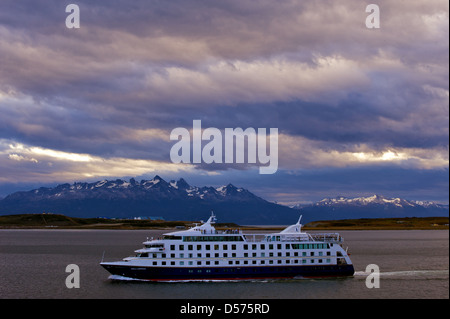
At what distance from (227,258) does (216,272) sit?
2.66 m

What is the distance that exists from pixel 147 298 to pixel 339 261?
32.1 m

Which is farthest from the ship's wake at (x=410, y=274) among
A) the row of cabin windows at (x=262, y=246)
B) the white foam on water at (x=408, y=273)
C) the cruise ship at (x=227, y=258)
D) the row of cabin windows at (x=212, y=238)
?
the row of cabin windows at (x=212, y=238)

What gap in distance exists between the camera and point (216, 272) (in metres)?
71.0

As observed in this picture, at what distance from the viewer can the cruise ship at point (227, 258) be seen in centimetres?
7038

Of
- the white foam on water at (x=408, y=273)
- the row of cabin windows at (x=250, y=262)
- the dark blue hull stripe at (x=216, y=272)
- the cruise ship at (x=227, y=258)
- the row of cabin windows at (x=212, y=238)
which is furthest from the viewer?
the white foam on water at (x=408, y=273)

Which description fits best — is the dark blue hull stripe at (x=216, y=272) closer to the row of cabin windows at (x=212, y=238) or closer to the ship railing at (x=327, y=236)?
the row of cabin windows at (x=212, y=238)

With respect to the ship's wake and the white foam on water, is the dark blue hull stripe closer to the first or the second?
the ship's wake

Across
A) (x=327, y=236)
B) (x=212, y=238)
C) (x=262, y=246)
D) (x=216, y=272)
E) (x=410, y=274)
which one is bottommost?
(x=410, y=274)

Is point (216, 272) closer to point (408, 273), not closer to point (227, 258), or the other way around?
point (227, 258)

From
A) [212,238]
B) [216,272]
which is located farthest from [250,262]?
[212,238]

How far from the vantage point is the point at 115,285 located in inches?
2714

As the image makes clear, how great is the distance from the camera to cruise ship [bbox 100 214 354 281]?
70375 mm

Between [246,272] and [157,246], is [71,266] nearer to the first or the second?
[157,246]
